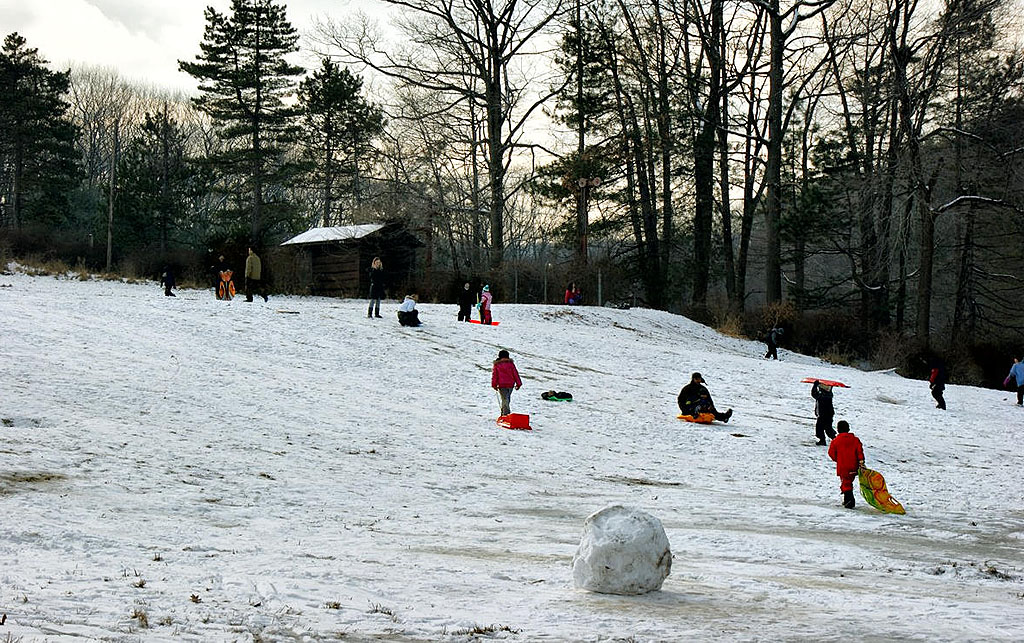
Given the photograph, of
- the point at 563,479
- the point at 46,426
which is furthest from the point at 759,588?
the point at 46,426

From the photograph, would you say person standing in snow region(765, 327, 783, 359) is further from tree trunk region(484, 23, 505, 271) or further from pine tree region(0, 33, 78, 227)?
pine tree region(0, 33, 78, 227)

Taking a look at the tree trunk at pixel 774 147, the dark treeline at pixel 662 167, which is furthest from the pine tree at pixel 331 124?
the tree trunk at pixel 774 147

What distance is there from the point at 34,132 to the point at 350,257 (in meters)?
25.4

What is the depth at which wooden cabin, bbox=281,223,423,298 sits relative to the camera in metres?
42.7

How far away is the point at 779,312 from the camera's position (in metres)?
37.8

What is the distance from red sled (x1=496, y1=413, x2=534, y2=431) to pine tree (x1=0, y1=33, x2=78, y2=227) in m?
46.6

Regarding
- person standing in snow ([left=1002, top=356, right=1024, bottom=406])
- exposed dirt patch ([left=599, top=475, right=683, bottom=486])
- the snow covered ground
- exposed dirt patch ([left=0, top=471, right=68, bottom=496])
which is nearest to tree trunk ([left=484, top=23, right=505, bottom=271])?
the snow covered ground

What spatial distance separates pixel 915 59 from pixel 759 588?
112 feet

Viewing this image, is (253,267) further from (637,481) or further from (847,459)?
(847,459)

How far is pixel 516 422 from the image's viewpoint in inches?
674

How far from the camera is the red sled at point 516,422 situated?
17062 mm

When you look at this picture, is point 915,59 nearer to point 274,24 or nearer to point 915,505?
point 915,505

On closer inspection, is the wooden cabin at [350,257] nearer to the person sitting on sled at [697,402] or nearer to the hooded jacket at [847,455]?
the person sitting on sled at [697,402]

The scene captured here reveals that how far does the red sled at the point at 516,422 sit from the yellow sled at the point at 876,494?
21.4 ft
